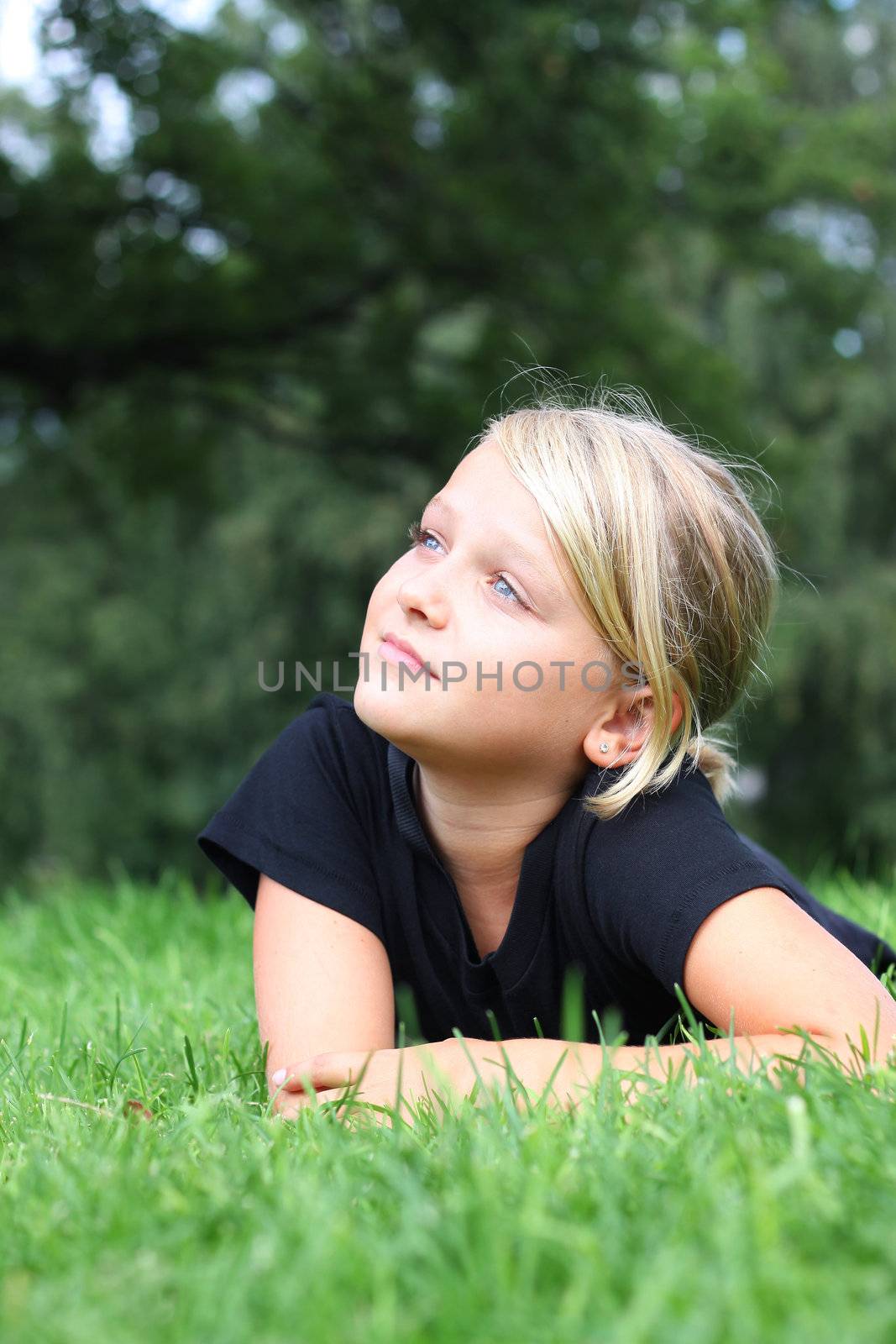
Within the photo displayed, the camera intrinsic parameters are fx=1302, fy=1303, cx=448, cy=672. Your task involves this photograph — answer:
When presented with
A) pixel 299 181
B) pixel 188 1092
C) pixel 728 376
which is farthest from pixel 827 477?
pixel 188 1092

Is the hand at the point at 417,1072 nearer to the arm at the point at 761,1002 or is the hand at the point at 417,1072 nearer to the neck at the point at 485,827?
the arm at the point at 761,1002

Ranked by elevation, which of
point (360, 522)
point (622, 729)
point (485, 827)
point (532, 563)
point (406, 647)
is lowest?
point (485, 827)

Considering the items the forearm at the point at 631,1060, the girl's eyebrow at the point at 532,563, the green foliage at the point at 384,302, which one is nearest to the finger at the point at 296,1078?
the forearm at the point at 631,1060

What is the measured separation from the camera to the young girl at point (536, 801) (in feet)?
5.43

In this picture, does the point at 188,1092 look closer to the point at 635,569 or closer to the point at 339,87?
the point at 635,569

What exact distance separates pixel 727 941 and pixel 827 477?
35.6ft

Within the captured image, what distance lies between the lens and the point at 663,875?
1.71 meters

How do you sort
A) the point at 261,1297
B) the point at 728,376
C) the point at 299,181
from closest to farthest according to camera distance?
1. the point at 261,1297
2. the point at 299,181
3. the point at 728,376

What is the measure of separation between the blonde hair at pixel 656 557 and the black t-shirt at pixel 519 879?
8 cm

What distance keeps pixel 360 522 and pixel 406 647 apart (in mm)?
10093

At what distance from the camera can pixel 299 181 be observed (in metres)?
7.64

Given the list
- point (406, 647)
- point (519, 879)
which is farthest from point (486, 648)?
point (519, 879)

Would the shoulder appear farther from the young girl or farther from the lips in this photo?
the lips

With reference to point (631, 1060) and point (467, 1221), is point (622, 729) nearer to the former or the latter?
point (631, 1060)
